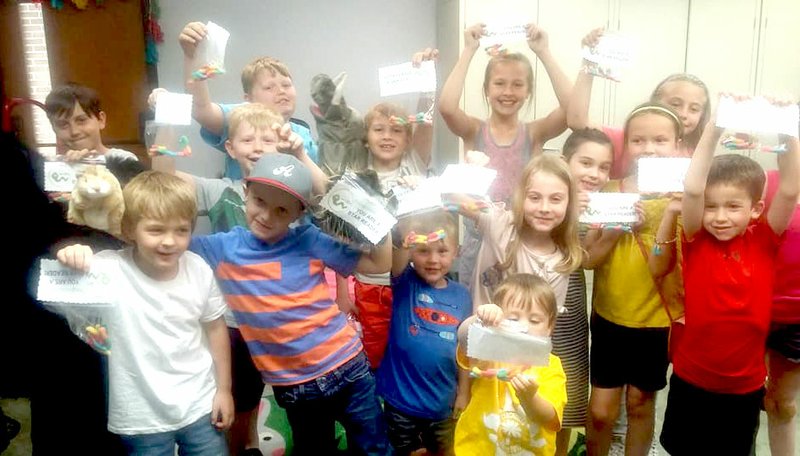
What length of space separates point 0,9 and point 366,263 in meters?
3.33

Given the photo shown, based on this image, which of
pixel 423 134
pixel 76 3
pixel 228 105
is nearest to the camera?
pixel 228 105

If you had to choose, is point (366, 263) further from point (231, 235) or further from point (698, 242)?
point (698, 242)

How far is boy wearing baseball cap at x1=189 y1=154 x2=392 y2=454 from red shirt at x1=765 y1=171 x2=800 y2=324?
112 cm

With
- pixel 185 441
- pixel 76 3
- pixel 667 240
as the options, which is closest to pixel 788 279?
pixel 667 240

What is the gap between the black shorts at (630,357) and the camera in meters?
1.78

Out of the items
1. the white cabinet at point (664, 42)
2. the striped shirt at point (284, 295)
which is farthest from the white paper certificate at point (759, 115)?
the white cabinet at point (664, 42)

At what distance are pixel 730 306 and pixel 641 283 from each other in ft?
0.80

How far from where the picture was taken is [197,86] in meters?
1.68

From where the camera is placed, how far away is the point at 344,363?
1.60 m

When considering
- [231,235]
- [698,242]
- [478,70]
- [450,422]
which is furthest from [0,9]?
[698,242]

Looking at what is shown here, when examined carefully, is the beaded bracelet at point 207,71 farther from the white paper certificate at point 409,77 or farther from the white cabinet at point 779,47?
the white cabinet at point 779,47

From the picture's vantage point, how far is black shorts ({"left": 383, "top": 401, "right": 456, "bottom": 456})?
1.73 m

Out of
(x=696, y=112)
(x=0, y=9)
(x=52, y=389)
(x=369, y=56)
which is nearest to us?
(x=52, y=389)

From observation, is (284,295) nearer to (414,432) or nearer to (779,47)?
(414,432)
